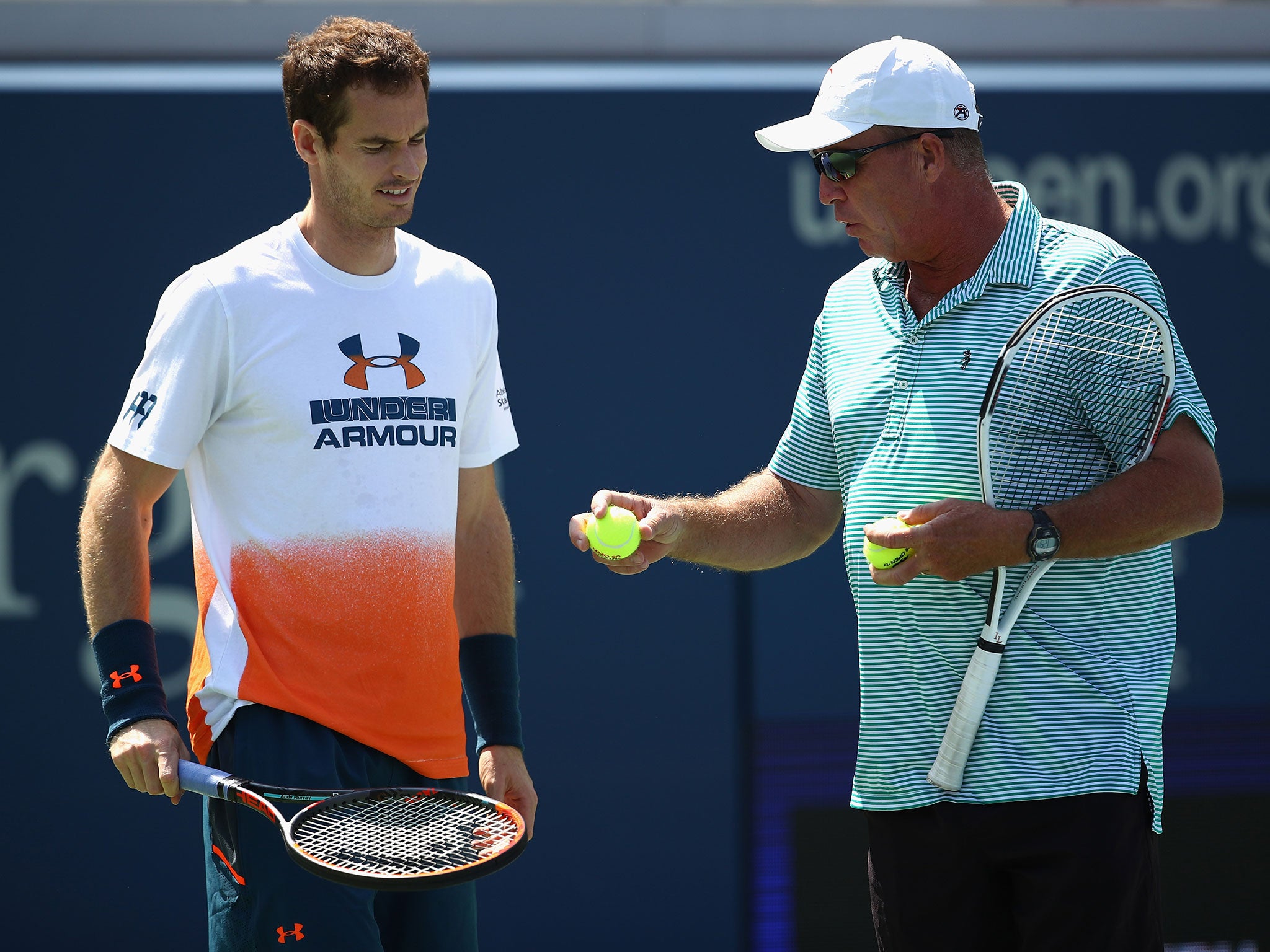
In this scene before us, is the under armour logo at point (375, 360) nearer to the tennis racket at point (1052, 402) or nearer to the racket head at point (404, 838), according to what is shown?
the racket head at point (404, 838)

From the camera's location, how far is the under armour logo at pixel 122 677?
2.42 meters

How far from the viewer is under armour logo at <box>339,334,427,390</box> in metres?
2.53

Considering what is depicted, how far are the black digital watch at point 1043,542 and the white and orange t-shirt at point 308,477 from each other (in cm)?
105

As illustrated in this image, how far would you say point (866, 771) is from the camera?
254 centimetres

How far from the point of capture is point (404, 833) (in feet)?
7.55

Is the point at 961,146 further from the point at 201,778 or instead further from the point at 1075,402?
the point at 201,778

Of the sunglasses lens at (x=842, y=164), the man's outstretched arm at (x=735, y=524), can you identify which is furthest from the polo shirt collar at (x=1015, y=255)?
the man's outstretched arm at (x=735, y=524)

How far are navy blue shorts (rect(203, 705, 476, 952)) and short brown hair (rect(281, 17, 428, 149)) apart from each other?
41.6 inches

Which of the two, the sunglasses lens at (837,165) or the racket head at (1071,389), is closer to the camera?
the racket head at (1071,389)

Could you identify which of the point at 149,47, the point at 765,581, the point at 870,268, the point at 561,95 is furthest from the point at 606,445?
the point at 149,47

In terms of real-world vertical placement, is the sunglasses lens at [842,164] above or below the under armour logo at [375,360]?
above

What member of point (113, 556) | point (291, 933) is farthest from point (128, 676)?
point (291, 933)

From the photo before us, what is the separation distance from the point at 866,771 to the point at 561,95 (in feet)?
7.20

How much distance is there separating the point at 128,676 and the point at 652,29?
2.33m
